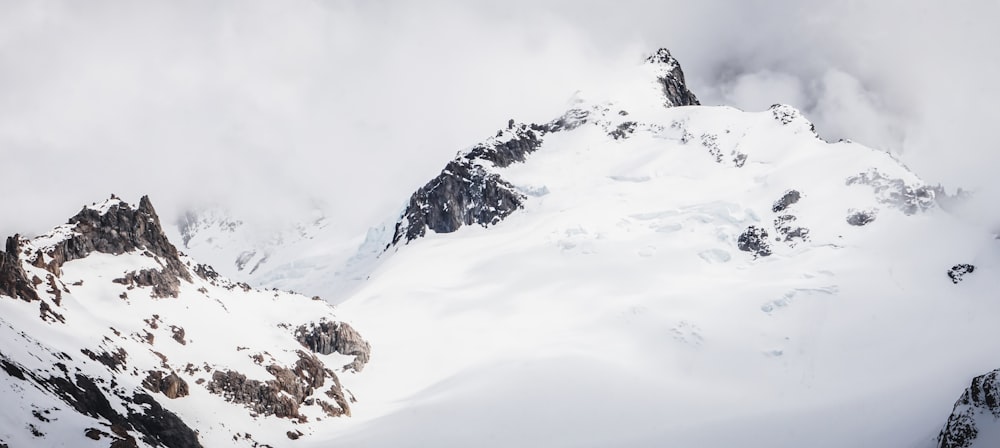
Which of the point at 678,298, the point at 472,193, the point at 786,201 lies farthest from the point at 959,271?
the point at 472,193

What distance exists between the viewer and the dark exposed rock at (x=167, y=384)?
236 feet

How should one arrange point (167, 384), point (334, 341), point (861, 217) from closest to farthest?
point (167, 384) → point (334, 341) → point (861, 217)

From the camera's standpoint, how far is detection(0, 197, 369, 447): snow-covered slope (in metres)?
Result: 52.3

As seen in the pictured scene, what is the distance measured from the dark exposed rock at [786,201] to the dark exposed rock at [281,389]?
319 feet

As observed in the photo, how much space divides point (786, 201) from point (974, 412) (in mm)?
109630

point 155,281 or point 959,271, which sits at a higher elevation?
point 959,271

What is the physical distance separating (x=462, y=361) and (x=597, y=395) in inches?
976

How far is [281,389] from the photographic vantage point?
85.4 metres

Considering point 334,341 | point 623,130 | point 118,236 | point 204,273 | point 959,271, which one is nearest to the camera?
point 118,236

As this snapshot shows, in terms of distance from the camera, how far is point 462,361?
357 ft

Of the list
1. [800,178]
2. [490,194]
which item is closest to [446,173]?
[490,194]

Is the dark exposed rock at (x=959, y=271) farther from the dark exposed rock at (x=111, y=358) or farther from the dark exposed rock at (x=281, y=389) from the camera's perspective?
the dark exposed rock at (x=111, y=358)

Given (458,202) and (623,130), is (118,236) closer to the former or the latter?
(458,202)

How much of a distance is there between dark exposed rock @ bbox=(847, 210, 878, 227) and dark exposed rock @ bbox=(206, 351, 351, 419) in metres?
102
